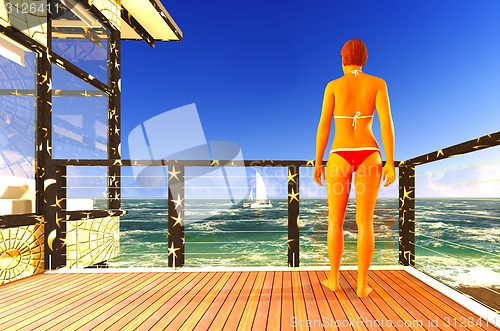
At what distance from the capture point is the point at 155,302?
202 cm

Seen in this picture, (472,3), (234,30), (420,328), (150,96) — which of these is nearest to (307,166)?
(420,328)

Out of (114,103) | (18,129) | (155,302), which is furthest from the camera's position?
(114,103)

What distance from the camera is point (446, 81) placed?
2756 centimetres

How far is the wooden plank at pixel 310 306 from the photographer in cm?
167

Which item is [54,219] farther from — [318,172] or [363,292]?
[363,292]

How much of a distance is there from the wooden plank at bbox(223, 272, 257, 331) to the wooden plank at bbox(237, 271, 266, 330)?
2cm

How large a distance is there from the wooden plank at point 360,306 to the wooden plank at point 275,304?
0.42 metres

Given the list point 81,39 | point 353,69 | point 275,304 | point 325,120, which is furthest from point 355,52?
point 81,39

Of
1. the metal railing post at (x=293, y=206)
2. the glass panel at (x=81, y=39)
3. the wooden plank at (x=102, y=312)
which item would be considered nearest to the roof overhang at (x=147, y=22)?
the glass panel at (x=81, y=39)

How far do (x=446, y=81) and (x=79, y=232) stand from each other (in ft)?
103

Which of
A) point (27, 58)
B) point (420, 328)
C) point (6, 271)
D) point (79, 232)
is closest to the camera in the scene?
point (420, 328)

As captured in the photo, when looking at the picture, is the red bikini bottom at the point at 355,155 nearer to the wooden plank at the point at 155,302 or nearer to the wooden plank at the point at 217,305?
the wooden plank at the point at 217,305

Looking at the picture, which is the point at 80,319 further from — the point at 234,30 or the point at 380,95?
the point at 234,30

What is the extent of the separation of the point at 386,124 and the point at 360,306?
3.64ft
